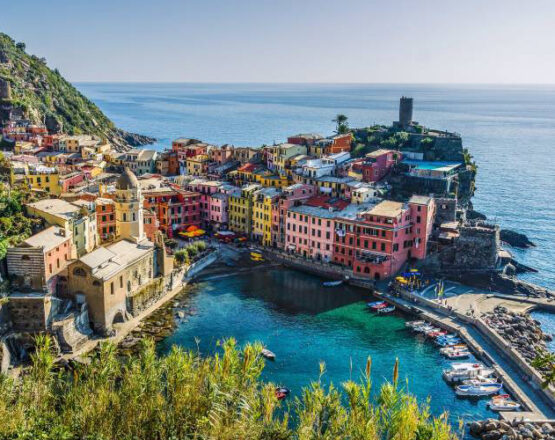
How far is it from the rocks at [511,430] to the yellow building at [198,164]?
6698 centimetres

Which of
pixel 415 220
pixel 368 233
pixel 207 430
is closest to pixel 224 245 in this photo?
pixel 368 233

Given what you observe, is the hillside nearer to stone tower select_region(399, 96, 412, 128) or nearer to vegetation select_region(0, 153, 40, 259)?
vegetation select_region(0, 153, 40, 259)

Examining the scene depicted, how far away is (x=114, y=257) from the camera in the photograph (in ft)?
178

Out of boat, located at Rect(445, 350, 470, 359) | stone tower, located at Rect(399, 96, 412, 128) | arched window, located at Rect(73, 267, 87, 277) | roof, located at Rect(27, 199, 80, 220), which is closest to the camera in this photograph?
boat, located at Rect(445, 350, 470, 359)

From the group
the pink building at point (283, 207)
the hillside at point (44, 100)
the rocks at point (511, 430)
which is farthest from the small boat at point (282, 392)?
the hillside at point (44, 100)

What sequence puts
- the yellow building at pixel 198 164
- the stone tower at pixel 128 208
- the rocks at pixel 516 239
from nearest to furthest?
the stone tower at pixel 128 208 < the rocks at pixel 516 239 < the yellow building at pixel 198 164

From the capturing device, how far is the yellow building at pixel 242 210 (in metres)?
76.6

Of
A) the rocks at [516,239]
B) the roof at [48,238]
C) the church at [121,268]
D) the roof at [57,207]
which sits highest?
the roof at [57,207]

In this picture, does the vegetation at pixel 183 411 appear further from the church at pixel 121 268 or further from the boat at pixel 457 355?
the boat at pixel 457 355

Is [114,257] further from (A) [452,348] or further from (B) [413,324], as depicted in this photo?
(A) [452,348]

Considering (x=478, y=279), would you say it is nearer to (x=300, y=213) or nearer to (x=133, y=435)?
(x=300, y=213)

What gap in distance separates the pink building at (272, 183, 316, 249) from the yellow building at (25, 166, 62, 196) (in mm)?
27889

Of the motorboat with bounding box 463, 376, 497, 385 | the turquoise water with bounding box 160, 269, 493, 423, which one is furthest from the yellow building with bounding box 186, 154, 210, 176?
the motorboat with bounding box 463, 376, 497, 385

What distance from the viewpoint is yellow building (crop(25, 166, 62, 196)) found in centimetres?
7394
